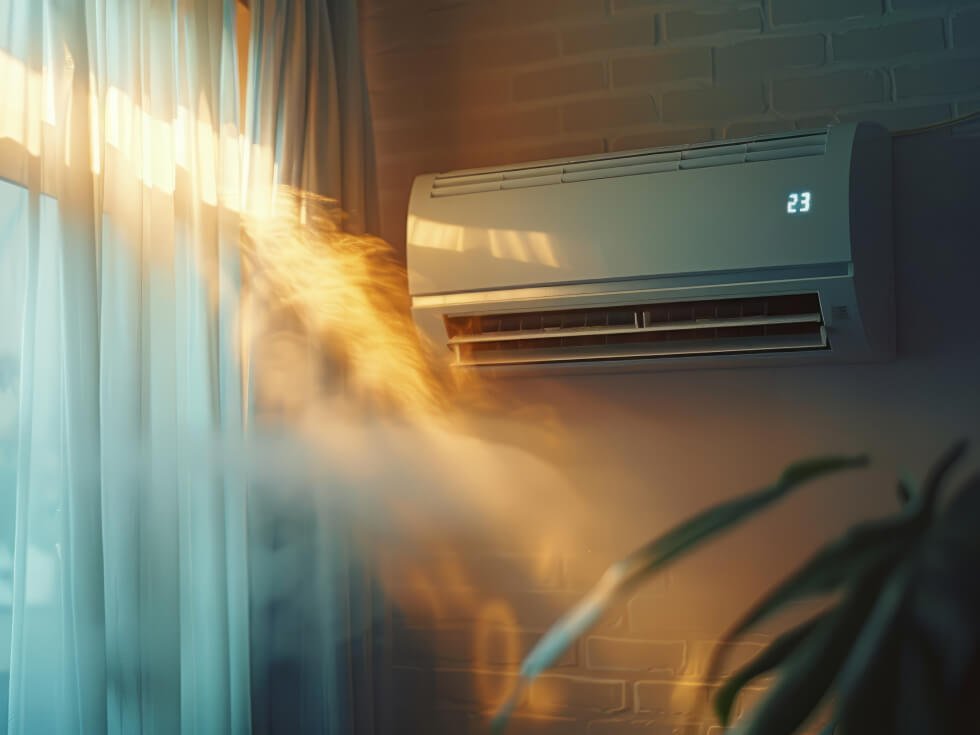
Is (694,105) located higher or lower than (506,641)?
higher

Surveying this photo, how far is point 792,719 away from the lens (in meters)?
0.52

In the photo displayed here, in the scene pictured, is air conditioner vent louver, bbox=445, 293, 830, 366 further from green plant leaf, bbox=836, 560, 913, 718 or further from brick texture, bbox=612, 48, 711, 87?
green plant leaf, bbox=836, 560, 913, 718

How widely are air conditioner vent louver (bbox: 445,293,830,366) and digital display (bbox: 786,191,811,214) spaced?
0.56 ft

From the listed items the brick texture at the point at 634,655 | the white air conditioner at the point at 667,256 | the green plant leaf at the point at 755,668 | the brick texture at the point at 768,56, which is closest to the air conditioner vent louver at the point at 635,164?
the white air conditioner at the point at 667,256

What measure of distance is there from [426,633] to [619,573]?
1.92 m

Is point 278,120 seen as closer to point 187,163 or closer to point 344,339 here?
point 187,163

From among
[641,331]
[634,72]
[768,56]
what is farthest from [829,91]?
[641,331]

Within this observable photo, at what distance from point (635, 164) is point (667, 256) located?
0.22m

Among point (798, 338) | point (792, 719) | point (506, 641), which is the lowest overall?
point (506, 641)

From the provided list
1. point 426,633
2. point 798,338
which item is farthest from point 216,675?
point 798,338

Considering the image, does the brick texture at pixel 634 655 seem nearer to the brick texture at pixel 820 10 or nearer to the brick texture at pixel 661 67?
the brick texture at pixel 661 67

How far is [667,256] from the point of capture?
1834mm

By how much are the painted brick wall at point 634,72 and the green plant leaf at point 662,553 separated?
1783mm

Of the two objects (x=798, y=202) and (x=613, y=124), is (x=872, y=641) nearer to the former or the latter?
(x=798, y=202)
